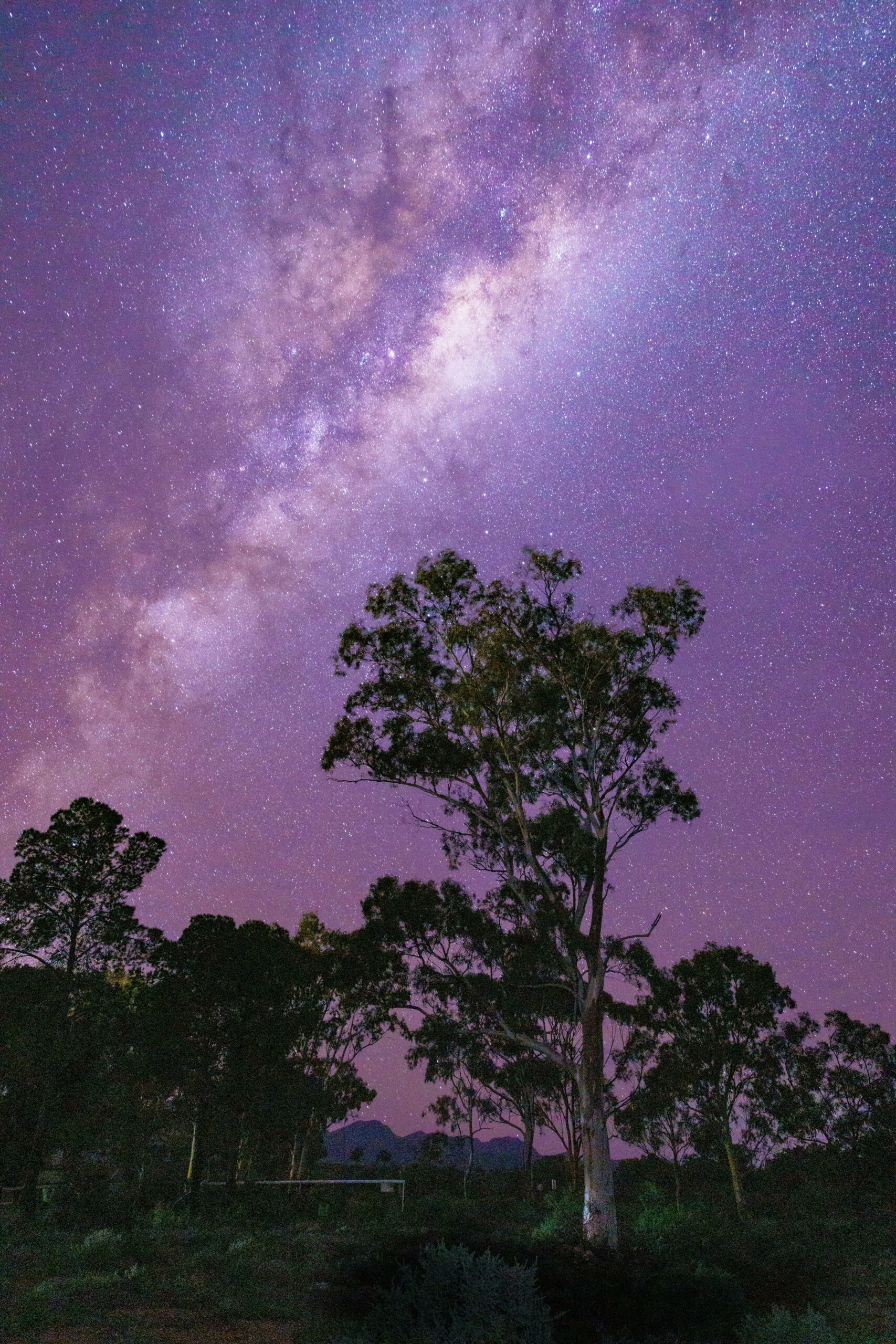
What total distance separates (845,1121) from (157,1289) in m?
39.1

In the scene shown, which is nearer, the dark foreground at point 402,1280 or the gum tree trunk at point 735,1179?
the dark foreground at point 402,1280

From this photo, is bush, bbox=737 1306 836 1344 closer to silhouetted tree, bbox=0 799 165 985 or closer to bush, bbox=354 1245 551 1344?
bush, bbox=354 1245 551 1344

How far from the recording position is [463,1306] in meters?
8.90

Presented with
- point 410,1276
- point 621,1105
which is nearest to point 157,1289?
point 410,1276

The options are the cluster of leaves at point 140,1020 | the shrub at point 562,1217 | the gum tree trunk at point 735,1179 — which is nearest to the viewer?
the shrub at point 562,1217

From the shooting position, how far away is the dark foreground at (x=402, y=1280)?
966 centimetres

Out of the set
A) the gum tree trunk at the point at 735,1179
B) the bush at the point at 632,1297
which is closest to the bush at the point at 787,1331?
the bush at the point at 632,1297

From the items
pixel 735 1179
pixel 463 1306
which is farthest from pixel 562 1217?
pixel 463 1306

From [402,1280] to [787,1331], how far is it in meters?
4.56

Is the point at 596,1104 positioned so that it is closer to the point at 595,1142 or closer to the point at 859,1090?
the point at 595,1142

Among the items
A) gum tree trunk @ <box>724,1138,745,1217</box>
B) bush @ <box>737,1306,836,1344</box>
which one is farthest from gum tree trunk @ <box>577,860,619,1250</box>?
gum tree trunk @ <box>724,1138,745,1217</box>

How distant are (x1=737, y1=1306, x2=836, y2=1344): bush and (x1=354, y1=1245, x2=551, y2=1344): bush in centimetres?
274

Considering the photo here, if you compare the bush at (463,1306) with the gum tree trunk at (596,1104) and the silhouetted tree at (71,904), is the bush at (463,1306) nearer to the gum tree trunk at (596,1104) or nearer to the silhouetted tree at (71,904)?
the gum tree trunk at (596,1104)

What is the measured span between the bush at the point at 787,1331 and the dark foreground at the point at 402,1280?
3 centimetres
